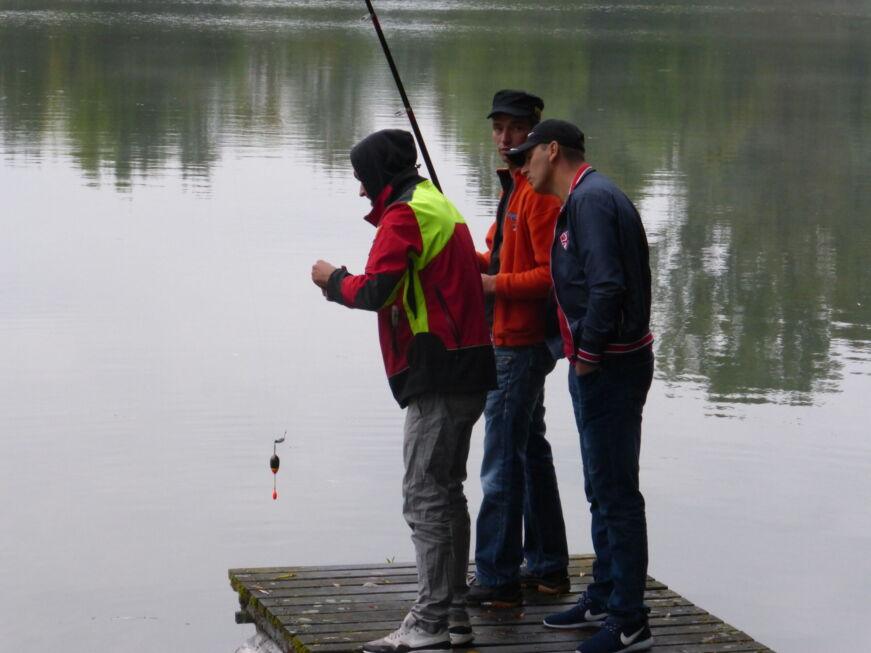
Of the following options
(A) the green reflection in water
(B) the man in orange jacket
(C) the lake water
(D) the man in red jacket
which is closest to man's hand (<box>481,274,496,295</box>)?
(B) the man in orange jacket

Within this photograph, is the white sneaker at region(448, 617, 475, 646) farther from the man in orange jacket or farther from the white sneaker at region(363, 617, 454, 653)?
the man in orange jacket

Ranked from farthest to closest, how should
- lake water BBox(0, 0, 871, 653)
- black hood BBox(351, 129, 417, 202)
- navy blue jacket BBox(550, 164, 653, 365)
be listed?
lake water BBox(0, 0, 871, 653)
black hood BBox(351, 129, 417, 202)
navy blue jacket BBox(550, 164, 653, 365)

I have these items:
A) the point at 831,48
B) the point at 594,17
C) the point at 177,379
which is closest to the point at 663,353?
the point at 177,379

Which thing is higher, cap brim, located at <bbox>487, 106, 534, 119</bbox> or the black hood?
cap brim, located at <bbox>487, 106, 534, 119</bbox>

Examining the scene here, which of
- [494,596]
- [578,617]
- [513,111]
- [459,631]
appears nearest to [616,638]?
[578,617]

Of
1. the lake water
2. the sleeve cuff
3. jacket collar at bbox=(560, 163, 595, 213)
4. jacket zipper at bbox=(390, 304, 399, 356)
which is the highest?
jacket collar at bbox=(560, 163, 595, 213)

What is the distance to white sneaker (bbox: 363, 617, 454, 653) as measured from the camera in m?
4.84

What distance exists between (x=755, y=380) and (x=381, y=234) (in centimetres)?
523

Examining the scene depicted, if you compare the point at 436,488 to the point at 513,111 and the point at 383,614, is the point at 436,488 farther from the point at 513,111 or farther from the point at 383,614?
the point at 513,111

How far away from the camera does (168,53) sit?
32938mm

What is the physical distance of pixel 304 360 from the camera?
970 centimetres

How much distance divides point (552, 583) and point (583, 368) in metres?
1.02

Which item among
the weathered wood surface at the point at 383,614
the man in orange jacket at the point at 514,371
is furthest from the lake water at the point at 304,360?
the man in orange jacket at the point at 514,371

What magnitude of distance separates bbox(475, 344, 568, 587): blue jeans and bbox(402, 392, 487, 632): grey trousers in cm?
35
